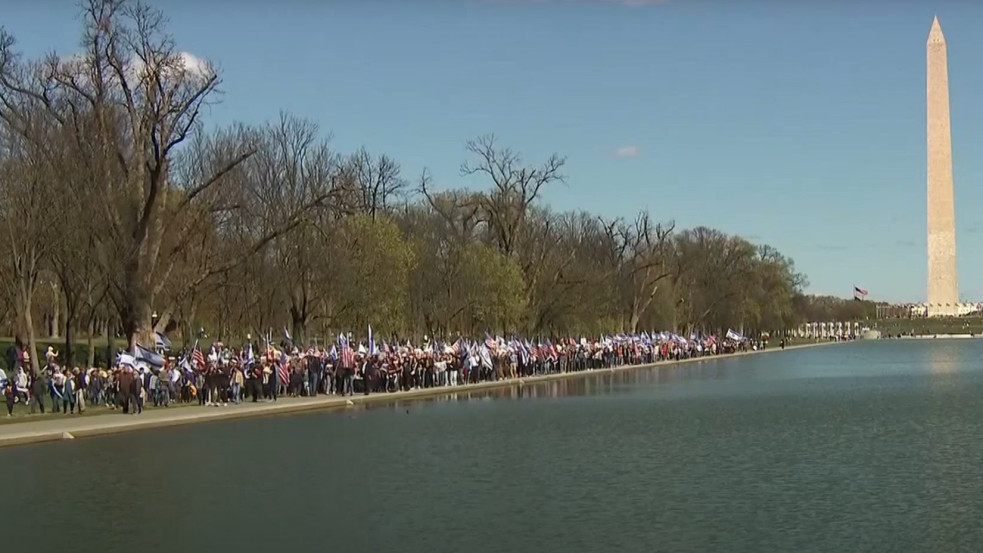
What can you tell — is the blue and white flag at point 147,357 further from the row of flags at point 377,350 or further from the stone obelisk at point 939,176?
the stone obelisk at point 939,176

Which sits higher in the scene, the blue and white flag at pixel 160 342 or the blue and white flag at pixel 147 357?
the blue and white flag at pixel 160 342

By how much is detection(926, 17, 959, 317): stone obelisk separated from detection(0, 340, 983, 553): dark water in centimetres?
8529

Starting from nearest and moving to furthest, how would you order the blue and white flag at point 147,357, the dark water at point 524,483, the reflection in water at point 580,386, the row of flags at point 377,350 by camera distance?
the dark water at point 524,483, the blue and white flag at point 147,357, the row of flags at point 377,350, the reflection in water at point 580,386

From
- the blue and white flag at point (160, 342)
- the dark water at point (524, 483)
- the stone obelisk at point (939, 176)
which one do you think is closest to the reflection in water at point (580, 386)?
the dark water at point (524, 483)

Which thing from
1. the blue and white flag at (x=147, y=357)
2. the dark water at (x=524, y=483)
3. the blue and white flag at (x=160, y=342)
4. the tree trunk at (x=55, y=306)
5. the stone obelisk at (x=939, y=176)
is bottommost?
the dark water at (x=524, y=483)

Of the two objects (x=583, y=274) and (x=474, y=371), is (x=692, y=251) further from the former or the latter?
(x=474, y=371)

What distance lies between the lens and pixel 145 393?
45812 mm

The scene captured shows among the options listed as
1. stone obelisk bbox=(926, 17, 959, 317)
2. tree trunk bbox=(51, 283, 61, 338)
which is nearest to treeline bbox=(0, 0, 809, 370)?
tree trunk bbox=(51, 283, 61, 338)

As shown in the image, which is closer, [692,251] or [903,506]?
[903,506]

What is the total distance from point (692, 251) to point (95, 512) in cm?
12171

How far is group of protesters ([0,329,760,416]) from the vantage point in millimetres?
41438

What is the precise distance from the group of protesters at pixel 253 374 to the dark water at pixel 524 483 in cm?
670

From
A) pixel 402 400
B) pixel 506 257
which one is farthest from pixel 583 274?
pixel 402 400

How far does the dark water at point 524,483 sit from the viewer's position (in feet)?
55.3
